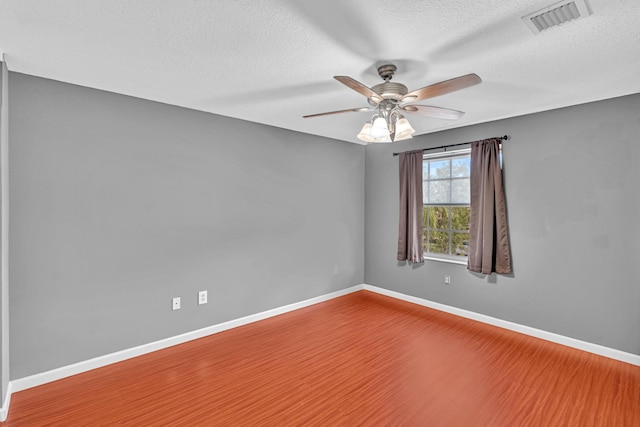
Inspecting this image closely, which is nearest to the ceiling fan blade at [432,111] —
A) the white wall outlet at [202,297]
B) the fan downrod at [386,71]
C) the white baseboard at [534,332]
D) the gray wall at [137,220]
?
the fan downrod at [386,71]

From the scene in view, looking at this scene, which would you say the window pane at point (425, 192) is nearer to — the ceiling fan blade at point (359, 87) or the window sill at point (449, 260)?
the window sill at point (449, 260)

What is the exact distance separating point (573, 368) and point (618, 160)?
196 centimetres

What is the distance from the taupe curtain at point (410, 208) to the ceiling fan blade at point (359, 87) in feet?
7.51

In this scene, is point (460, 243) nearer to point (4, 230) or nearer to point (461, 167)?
point (461, 167)

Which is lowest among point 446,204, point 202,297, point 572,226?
point 202,297

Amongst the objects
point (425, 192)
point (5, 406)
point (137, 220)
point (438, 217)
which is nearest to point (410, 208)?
point (425, 192)

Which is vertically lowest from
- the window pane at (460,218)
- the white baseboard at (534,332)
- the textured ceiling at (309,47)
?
the white baseboard at (534,332)

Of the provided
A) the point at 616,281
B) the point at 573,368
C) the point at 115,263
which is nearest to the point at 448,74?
the point at 616,281

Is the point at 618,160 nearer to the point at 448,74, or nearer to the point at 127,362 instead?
the point at 448,74

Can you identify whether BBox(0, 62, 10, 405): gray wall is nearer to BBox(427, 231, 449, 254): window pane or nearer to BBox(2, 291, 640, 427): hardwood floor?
BBox(2, 291, 640, 427): hardwood floor

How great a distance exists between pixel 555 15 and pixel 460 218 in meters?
2.92

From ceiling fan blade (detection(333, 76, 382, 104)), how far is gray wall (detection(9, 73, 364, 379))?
194 cm

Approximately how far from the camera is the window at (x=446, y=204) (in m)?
4.12

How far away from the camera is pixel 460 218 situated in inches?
167
